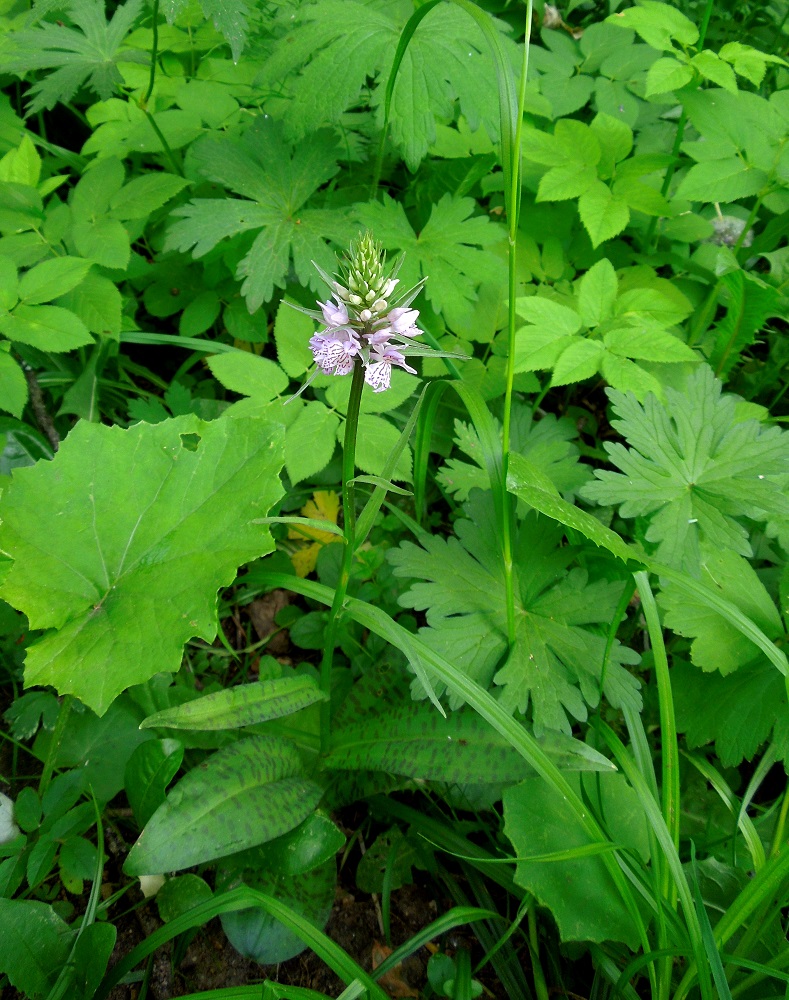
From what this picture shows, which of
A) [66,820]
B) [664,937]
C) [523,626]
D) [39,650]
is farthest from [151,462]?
[664,937]

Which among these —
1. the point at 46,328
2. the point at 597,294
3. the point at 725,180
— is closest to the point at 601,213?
the point at 597,294

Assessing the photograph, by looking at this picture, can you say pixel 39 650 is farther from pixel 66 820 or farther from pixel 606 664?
pixel 606 664

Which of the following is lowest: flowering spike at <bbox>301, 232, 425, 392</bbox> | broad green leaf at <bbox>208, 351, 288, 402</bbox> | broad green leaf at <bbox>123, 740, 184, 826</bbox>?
broad green leaf at <bbox>123, 740, 184, 826</bbox>

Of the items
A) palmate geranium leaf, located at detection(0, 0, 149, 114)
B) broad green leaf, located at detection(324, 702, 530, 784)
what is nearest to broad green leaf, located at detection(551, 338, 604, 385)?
broad green leaf, located at detection(324, 702, 530, 784)

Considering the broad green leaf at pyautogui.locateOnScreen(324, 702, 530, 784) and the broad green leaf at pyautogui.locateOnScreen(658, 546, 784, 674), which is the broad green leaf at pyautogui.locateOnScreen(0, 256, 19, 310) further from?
the broad green leaf at pyautogui.locateOnScreen(658, 546, 784, 674)

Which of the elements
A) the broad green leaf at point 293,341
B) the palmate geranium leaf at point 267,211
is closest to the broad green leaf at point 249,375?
the broad green leaf at point 293,341

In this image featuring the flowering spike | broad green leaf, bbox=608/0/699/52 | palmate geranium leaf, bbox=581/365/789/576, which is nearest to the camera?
the flowering spike
